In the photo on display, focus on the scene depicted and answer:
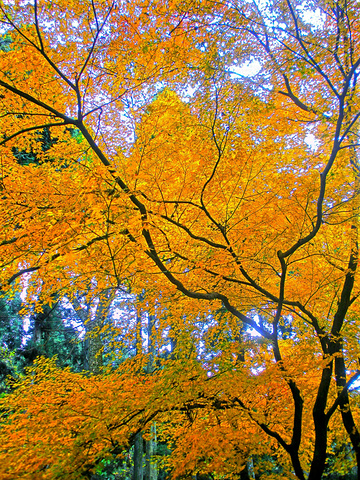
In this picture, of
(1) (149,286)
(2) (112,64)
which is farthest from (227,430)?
(2) (112,64)

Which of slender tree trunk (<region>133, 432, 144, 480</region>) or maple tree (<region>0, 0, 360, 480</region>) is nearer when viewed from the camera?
maple tree (<region>0, 0, 360, 480</region>)

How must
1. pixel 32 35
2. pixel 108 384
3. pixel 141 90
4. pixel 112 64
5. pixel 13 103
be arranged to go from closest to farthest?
pixel 32 35 → pixel 112 64 → pixel 141 90 → pixel 13 103 → pixel 108 384

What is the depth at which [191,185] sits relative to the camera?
3.67 meters

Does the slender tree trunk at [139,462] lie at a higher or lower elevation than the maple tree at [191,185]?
lower

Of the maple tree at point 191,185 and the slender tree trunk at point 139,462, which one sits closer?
the maple tree at point 191,185

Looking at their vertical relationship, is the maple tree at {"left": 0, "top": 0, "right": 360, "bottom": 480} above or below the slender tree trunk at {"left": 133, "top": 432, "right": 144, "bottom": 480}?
above

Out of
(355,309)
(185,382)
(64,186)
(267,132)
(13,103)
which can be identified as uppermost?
(13,103)

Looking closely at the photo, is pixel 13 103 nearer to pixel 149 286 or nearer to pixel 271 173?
pixel 149 286

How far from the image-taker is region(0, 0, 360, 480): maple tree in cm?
290

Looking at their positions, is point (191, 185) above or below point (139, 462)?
above

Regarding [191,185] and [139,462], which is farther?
[139,462]

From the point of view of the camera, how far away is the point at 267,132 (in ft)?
12.5

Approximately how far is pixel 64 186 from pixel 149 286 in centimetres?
196

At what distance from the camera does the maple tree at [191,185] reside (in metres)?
2.90
